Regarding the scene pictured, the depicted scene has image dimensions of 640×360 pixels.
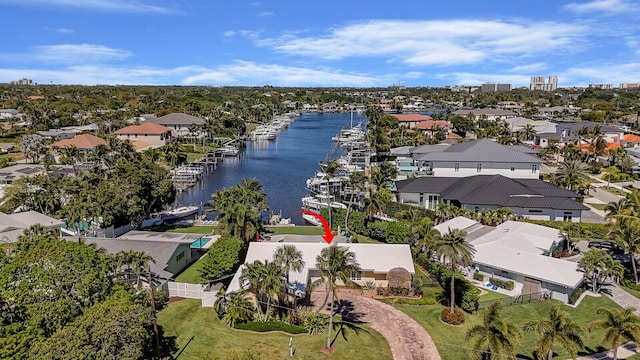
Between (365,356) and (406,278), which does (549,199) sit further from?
(365,356)

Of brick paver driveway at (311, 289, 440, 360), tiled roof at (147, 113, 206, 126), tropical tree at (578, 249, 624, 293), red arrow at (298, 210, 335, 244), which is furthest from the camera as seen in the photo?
tiled roof at (147, 113, 206, 126)

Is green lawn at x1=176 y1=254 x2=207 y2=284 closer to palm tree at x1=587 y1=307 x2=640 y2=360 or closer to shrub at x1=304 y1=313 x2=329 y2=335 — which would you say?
shrub at x1=304 y1=313 x2=329 y2=335

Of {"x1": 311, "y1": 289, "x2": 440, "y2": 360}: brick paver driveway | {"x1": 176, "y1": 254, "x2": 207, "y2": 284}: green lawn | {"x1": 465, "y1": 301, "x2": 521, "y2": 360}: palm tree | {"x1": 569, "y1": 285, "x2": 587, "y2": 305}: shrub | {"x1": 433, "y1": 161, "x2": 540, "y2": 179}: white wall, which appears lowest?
{"x1": 311, "y1": 289, "x2": 440, "y2": 360}: brick paver driveway

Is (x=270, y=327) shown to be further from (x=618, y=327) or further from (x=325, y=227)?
(x=325, y=227)

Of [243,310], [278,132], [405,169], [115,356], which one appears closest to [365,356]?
[243,310]

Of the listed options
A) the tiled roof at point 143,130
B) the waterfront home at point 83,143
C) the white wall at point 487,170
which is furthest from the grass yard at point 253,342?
the tiled roof at point 143,130

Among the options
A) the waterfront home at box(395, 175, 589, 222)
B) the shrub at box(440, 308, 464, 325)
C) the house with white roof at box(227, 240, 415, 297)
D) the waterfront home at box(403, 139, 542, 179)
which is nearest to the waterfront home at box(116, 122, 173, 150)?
the waterfront home at box(395, 175, 589, 222)

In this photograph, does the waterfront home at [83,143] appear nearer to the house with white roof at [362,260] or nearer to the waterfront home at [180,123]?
the waterfront home at [180,123]
